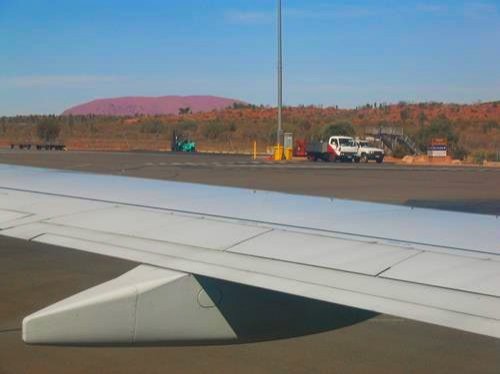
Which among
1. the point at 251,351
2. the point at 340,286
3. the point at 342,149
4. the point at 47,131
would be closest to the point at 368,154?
the point at 342,149

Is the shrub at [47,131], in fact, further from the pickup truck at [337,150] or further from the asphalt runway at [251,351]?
the asphalt runway at [251,351]

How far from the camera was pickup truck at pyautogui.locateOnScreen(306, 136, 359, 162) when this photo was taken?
5303 centimetres

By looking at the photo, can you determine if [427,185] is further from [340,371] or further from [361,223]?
[361,223]

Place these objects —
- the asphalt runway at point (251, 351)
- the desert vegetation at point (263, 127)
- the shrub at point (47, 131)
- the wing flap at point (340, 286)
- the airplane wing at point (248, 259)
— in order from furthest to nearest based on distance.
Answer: the shrub at point (47, 131)
the desert vegetation at point (263, 127)
the asphalt runway at point (251, 351)
the airplane wing at point (248, 259)
the wing flap at point (340, 286)

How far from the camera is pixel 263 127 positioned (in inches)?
4218

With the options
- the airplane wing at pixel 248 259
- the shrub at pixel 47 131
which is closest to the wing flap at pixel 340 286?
the airplane wing at pixel 248 259

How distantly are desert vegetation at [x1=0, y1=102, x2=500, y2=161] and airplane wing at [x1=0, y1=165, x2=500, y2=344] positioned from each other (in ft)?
210

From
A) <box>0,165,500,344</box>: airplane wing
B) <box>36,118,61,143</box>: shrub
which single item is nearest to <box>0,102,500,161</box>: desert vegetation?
<box>36,118,61,143</box>: shrub

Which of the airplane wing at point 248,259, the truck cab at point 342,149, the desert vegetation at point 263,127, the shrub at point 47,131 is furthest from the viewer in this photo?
the shrub at point 47,131

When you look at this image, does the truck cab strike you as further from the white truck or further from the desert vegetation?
the desert vegetation

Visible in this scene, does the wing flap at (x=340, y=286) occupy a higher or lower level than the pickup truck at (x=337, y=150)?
higher

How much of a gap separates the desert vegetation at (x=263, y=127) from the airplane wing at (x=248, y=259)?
210ft

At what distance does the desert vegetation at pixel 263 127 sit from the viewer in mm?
82312

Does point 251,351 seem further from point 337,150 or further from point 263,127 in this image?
point 263,127
